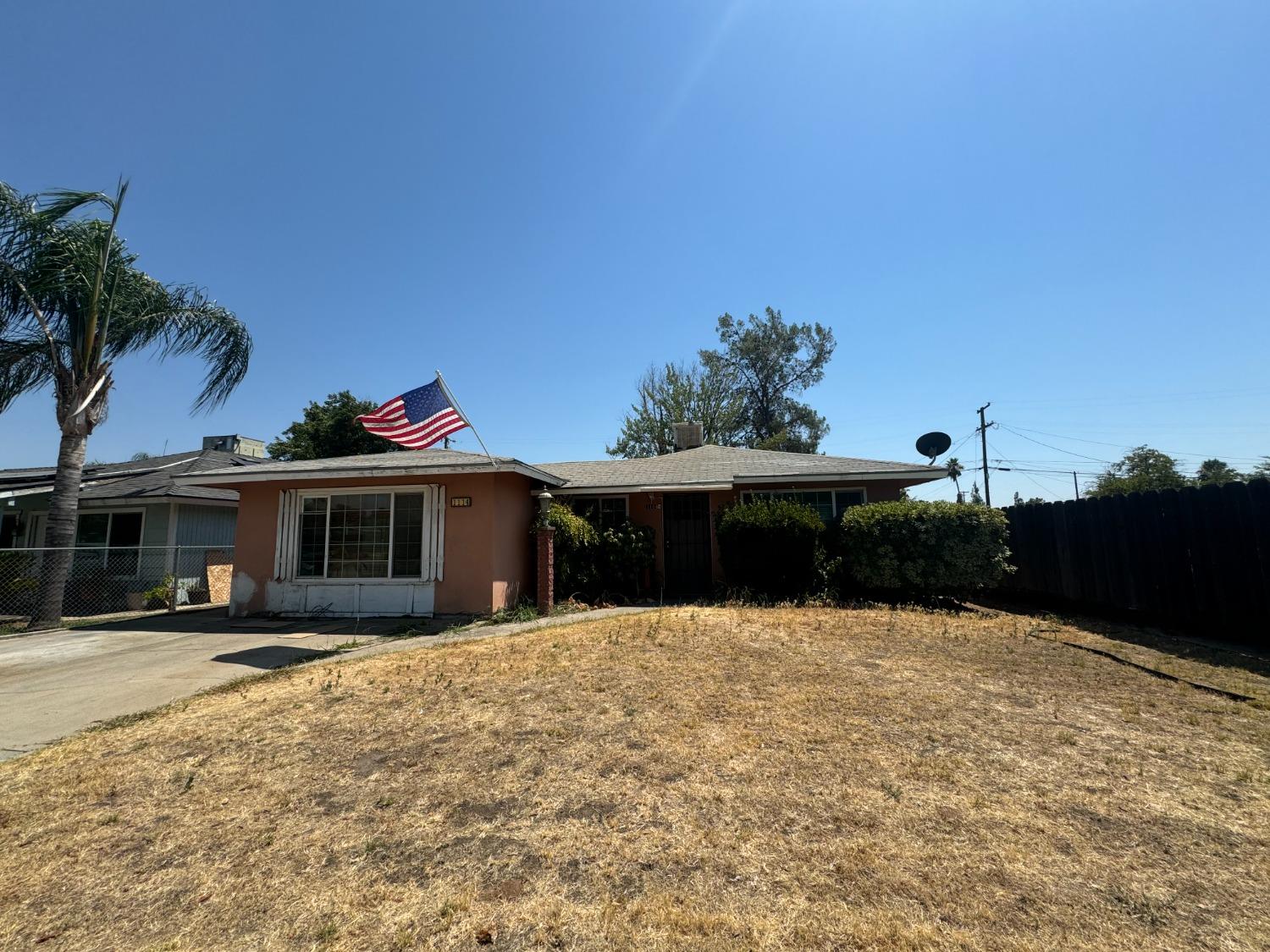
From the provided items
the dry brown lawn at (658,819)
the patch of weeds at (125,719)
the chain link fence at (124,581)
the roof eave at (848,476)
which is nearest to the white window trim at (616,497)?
the roof eave at (848,476)

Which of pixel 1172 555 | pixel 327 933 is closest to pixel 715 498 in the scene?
pixel 1172 555

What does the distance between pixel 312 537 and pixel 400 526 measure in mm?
1791

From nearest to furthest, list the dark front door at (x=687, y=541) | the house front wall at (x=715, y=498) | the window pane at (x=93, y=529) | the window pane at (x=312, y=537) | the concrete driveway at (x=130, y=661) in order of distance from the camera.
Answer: the concrete driveway at (x=130, y=661)
the window pane at (x=312, y=537)
the house front wall at (x=715, y=498)
the dark front door at (x=687, y=541)
the window pane at (x=93, y=529)

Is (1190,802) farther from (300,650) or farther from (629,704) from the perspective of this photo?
(300,650)

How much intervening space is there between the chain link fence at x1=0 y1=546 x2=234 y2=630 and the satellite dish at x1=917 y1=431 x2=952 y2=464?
663 inches

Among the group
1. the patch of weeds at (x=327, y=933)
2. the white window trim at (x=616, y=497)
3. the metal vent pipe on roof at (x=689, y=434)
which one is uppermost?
the metal vent pipe on roof at (x=689, y=434)

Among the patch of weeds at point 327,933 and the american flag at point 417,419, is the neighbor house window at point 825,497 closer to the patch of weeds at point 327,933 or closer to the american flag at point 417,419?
the american flag at point 417,419

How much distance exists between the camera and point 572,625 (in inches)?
344

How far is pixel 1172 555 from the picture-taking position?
27.2 feet

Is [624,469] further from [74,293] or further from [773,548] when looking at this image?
[74,293]

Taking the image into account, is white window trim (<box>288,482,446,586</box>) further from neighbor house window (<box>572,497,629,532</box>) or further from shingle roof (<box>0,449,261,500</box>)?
neighbor house window (<box>572,497,629,532</box>)

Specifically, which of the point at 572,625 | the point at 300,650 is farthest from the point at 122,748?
the point at 572,625

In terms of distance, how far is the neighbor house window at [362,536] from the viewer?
10289 millimetres

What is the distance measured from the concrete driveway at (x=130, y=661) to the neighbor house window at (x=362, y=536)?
94 centimetres
